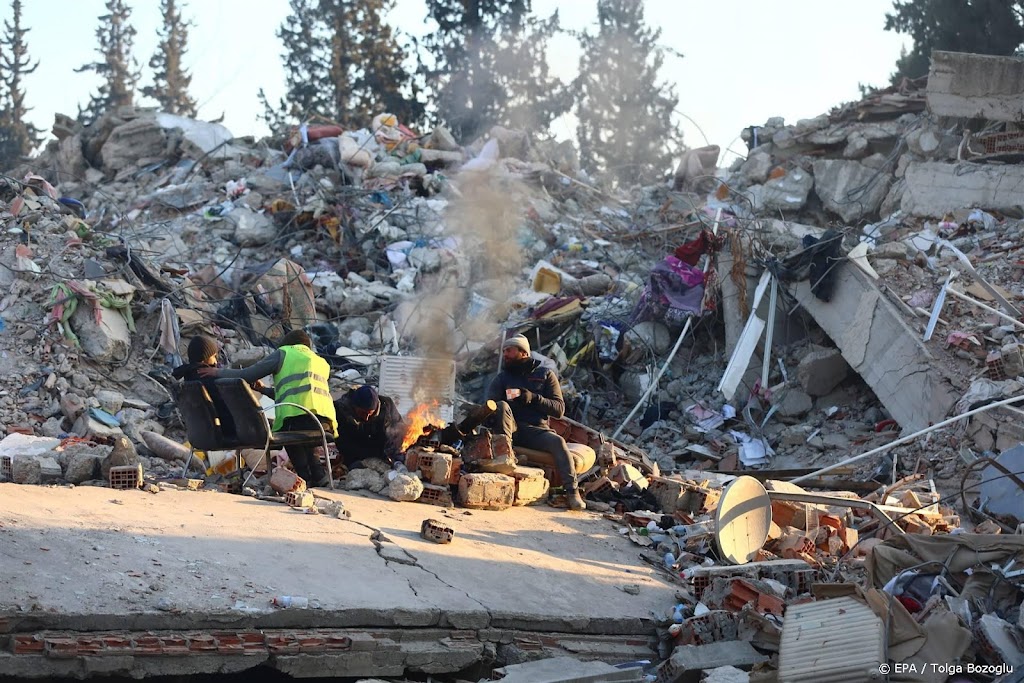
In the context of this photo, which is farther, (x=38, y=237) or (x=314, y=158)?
(x=314, y=158)

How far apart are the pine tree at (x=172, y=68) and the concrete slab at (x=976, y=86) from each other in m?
25.3

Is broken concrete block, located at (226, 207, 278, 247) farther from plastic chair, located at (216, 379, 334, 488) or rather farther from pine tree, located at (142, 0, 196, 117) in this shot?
pine tree, located at (142, 0, 196, 117)

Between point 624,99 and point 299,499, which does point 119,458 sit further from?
point 624,99

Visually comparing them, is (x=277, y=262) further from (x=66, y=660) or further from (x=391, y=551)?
(x=66, y=660)

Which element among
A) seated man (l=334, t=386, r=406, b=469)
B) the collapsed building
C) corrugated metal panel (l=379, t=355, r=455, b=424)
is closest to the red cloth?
the collapsed building

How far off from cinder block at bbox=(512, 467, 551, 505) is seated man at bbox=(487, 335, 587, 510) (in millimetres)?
198

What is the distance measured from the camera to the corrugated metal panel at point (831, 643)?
5195 millimetres

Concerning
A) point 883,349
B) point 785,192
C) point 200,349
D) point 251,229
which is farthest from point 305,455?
point 785,192

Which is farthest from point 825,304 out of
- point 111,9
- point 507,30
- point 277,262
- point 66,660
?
point 111,9

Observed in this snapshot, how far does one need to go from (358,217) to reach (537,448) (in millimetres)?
8363

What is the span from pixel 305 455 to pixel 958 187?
1100cm

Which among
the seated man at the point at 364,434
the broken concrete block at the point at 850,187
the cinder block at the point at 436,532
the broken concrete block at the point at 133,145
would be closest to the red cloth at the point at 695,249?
the broken concrete block at the point at 850,187

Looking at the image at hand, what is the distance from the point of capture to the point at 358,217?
16.2 metres

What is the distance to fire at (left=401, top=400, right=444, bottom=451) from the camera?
865cm
